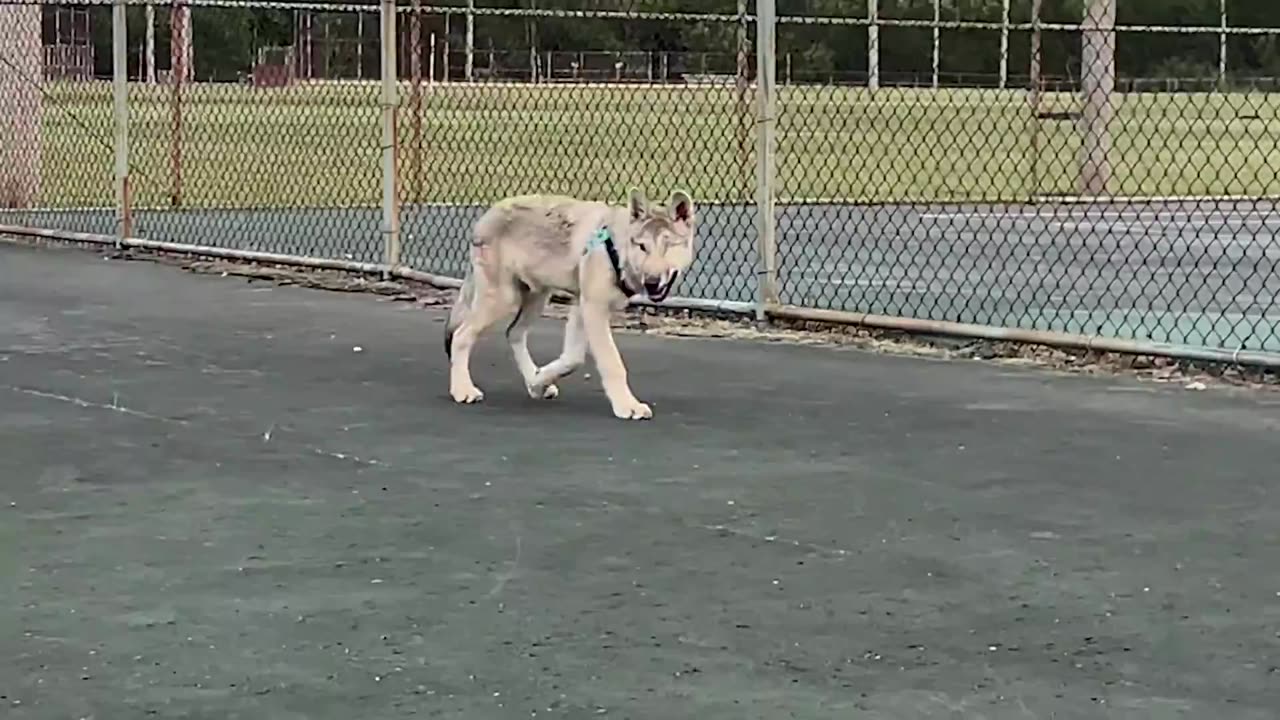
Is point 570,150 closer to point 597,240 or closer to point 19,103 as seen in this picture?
point 19,103

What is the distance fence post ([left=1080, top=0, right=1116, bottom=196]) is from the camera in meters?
18.4

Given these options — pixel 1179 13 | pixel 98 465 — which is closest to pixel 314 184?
pixel 1179 13

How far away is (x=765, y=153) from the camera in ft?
32.4

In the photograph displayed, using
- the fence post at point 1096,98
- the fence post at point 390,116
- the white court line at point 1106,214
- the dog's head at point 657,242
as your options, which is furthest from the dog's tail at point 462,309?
the fence post at point 1096,98

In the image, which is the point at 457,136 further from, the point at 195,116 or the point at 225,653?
the point at 225,653

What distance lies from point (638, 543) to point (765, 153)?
4736 mm

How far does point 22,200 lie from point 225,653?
1278cm

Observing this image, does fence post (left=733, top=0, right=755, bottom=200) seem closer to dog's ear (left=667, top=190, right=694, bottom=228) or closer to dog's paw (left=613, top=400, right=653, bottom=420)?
dog's ear (left=667, top=190, right=694, bottom=228)

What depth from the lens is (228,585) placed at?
495 centimetres

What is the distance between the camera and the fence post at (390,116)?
38.4 ft

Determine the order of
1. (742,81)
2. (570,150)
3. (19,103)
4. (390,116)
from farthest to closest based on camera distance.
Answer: (570,150) < (19,103) < (742,81) < (390,116)

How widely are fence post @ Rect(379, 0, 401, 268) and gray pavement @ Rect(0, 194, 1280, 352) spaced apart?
850 mm

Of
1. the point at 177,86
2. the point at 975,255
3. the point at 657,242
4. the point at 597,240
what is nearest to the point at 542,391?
the point at 597,240

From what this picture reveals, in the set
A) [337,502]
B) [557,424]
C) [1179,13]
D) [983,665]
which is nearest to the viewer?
[983,665]
